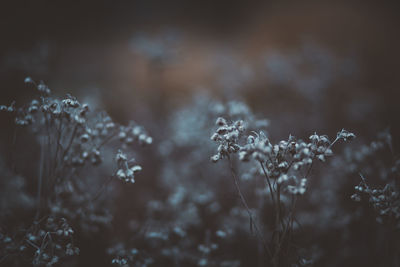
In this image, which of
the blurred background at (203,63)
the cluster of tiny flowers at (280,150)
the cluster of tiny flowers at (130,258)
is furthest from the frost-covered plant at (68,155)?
the blurred background at (203,63)

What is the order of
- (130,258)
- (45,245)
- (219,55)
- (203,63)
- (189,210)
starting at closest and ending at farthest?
(45,245) < (130,258) < (189,210) < (219,55) < (203,63)

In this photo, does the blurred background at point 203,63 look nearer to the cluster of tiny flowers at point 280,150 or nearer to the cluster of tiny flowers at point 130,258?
the cluster of tiny flowers at point 130,258

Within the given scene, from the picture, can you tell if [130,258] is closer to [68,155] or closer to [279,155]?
[68,155]

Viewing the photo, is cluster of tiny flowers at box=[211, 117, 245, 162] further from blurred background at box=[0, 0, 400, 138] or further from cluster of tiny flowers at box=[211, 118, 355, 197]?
blurred background at box=[0, 0, 400, 138]

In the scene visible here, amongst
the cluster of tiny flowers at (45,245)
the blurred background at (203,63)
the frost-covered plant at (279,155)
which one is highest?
the blurred background at (203,63)

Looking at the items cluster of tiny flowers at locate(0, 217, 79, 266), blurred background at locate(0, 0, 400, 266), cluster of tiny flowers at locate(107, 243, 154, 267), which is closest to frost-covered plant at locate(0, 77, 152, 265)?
cluster of tiny flowers at locate(0, 217, 79, 266)

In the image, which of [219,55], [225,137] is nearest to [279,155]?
[225,137]

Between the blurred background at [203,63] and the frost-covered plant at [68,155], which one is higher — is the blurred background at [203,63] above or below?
above

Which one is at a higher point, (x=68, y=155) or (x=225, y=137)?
(x=68, y=155)

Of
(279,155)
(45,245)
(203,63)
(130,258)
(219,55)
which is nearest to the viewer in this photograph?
(45,245)
